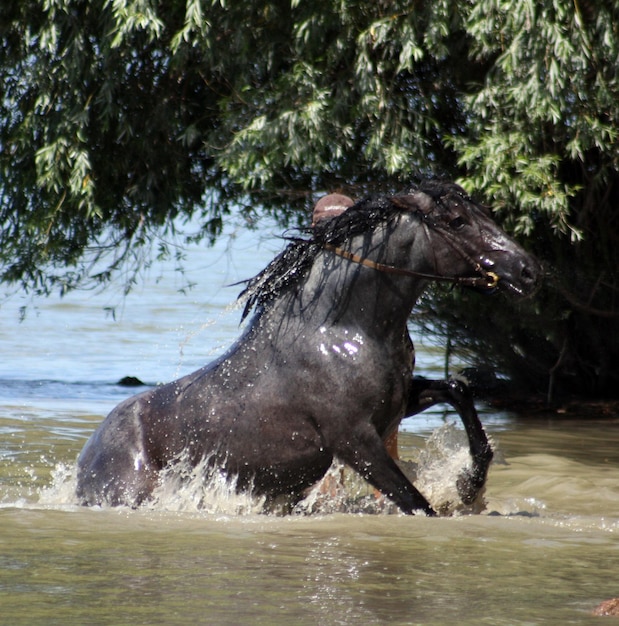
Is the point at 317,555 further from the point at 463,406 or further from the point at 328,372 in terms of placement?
the point at 463,406

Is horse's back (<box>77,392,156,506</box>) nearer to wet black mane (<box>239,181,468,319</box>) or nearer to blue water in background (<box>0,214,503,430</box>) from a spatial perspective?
wet black mane (<box>239,181,468,319</box>)

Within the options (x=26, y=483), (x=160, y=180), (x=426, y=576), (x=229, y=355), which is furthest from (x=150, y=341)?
(x=426, y=576)

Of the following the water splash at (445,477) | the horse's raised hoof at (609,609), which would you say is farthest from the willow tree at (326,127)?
the horse's raised hoof at (609,609)

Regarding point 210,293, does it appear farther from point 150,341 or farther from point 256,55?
point 256,55

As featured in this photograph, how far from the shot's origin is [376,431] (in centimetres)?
560

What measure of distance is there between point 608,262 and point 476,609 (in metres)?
6.72

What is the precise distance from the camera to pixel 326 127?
351 inches

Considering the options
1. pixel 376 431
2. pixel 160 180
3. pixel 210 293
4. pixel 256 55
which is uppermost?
pixel 256 55

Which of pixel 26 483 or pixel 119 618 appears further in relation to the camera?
pixel 26 483

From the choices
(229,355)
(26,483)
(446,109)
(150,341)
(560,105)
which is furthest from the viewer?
(150,341)

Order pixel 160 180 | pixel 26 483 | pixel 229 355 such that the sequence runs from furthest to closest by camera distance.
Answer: pixel 160 180 < pixel 26 483 < pixel 229 355

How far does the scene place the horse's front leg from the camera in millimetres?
5953

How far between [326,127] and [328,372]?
3.66 metres

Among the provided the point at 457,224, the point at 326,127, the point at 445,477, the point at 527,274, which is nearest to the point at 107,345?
the point at 326,127
